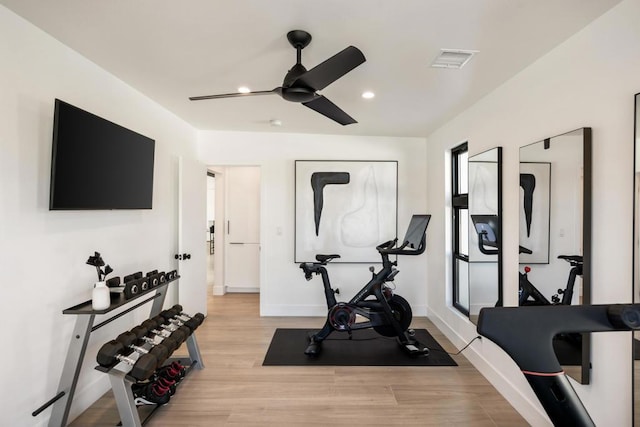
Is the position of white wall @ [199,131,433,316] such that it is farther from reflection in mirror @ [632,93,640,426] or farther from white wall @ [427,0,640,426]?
reflection in mirror @ [632,93,640,426]

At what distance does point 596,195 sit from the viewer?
171 cm

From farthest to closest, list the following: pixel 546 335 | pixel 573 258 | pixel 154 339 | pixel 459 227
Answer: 1. pixel 459 227
2. pixel 154 339
3. pixel 573 258
4. pixel 546 335

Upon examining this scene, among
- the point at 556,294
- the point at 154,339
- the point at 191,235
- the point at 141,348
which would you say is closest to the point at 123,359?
the point at 141,348

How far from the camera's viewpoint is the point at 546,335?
0.75 metres

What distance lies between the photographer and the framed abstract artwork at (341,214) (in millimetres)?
4312

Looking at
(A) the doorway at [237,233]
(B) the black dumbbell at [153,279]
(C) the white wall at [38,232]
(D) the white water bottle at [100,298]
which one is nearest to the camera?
(C) the white wall at [38,232]

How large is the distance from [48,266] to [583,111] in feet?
10.9

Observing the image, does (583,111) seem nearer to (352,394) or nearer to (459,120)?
(459,120)

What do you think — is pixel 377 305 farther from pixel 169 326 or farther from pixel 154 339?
pixel 154 339

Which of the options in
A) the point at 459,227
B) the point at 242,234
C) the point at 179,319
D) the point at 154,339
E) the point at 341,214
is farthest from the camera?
the point at 242,234

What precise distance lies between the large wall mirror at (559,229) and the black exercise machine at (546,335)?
1.28 meters

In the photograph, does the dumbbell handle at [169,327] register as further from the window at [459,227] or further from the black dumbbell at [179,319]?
the window at [459,227]

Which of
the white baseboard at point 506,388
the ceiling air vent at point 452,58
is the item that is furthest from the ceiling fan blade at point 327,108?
the white baseboard at point 506,388

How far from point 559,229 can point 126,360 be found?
2787mm
